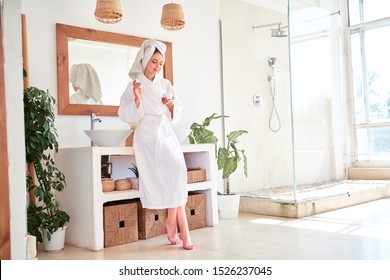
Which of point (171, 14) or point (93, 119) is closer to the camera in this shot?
point (93, 119)

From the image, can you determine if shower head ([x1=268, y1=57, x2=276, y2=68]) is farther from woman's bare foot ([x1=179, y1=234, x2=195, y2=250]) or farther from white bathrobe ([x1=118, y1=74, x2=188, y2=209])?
woman's bare foot ([x1=179, y1=234, x2=195, y2=250])

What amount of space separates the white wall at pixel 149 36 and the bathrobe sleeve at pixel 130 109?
52 centimetres

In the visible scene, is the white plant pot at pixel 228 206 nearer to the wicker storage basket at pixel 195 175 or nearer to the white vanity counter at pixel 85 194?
the wicker storage basket at pixel 195 175

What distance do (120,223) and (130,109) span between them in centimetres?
76

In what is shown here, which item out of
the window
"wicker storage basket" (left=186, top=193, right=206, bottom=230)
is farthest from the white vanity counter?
the window

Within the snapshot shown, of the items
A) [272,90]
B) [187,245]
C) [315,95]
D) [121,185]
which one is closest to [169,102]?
[121,185]

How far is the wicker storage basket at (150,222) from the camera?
9.71 feet

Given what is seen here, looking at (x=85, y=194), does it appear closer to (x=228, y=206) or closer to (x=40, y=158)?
(x=40, y=158)

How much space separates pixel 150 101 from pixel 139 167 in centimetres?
43

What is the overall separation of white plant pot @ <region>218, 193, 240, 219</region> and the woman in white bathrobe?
0.92 m

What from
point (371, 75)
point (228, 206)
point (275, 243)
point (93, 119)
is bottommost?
point (275, 243)

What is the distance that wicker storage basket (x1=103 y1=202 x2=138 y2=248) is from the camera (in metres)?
2.75

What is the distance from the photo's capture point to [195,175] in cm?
325
